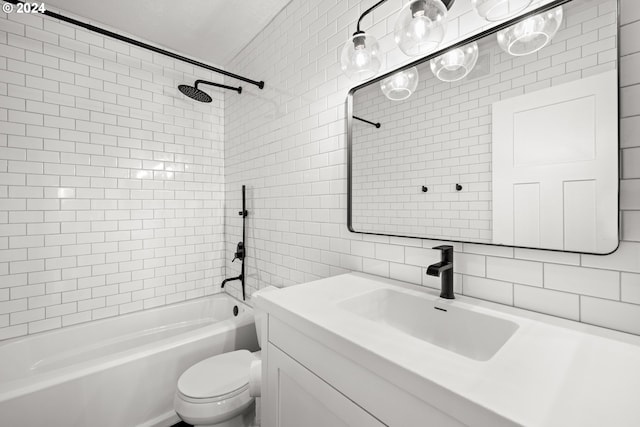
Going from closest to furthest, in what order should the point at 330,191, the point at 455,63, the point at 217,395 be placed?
the point at 455,63 < the point at 217,395 < the point at 330,191

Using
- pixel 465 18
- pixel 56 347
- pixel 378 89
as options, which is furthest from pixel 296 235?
pixel 56 347

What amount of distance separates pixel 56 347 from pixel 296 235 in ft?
6.24

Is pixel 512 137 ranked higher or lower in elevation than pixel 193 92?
lower

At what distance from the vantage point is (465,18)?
1.02 meters

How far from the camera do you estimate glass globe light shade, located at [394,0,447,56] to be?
91 cm

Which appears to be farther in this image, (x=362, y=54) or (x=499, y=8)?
(x=362, y=54)

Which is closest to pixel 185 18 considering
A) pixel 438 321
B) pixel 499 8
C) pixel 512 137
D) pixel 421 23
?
pixel 421 23

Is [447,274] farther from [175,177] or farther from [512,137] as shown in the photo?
[175,177]

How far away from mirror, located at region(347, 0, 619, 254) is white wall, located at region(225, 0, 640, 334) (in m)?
0.05

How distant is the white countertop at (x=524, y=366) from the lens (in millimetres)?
442

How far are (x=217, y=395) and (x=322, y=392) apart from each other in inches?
33.2

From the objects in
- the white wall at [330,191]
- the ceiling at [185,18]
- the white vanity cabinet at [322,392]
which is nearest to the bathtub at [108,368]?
the white wall at [330,191]

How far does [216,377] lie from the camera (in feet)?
4.75

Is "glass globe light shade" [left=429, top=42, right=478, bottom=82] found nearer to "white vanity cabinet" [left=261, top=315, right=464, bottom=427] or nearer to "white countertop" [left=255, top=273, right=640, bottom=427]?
"white countertop" [left=255, top=273, right=640, bottom=427]
